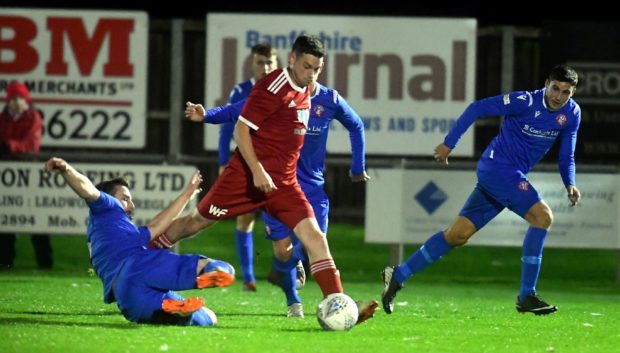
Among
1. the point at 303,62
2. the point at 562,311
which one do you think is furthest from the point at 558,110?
the point at 303,62

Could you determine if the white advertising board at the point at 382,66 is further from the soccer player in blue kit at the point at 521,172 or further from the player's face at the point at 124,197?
the player's face at the point at 124,197

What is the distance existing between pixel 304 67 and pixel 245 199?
0.93 meters

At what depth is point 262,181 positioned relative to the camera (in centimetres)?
891

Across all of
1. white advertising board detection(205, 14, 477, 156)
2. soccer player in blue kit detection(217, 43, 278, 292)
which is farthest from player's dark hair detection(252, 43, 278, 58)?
white advertising board detection(205, 14, 477, 156)

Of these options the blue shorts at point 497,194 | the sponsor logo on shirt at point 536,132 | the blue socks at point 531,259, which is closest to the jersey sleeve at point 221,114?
the blue shorts at point 497,194

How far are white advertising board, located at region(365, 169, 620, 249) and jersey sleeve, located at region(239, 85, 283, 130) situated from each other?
678 centimetres

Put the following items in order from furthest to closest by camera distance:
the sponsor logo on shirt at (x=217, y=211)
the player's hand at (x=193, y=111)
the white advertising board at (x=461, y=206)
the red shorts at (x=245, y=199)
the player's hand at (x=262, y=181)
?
1. the white advertising board at (x=461, y=206)
2. the player's hand at (x=193, y=111)
3. the sponsor logo on shirt at (x=217, y=211)
4. the red shorts at (x=245, y=199)
5. the player's hand at (x=262, y=181)

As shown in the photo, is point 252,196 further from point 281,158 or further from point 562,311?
point 562,311

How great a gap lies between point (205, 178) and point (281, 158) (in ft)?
32.7

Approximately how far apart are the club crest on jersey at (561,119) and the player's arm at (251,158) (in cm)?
274

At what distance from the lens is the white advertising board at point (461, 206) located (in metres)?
15.6

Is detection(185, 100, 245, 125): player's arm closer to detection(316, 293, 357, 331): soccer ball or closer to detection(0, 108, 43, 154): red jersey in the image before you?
detection(316, 293, 357, 331): soccer ball

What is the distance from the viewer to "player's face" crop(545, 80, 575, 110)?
10594mm

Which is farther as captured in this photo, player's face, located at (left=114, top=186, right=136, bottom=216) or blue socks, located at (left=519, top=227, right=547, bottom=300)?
blue socks, located at (left=519, top=227, right=547, bottom=300)
